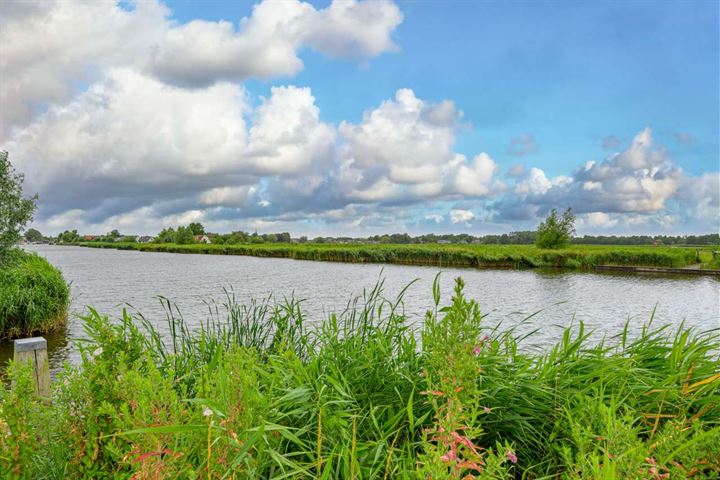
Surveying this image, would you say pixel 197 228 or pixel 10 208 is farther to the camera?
pixel 197 228

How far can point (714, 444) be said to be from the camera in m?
1.99

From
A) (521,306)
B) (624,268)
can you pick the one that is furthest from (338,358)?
(624,268)

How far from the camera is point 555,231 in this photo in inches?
2047

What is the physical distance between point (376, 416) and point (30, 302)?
12.7 m

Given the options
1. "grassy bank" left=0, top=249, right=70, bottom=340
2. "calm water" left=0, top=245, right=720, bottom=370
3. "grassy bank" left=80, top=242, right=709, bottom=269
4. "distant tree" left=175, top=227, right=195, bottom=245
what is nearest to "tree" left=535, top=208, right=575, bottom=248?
"grassy bank" left=80, top=242, right=709, bottom=269

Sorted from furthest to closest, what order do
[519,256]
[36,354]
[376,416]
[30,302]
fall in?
[519,256]
[30,302]
[36,354]
[376,416]

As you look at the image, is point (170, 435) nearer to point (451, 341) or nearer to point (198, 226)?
point (451, 341)

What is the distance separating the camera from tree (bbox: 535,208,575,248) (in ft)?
170

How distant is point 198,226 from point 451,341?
13701cm

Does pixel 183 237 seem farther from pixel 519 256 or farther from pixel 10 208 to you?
pixel 10 208

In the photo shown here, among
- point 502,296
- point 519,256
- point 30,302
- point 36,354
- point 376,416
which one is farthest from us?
point 519,256

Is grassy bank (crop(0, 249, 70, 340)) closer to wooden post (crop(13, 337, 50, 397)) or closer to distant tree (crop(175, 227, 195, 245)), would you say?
wooden post (crop(13, 337, 50, 397))

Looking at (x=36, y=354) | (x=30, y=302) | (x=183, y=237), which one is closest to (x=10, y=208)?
(x=30, y=302)

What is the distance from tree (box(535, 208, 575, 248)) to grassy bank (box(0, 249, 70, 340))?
50.9 metres
